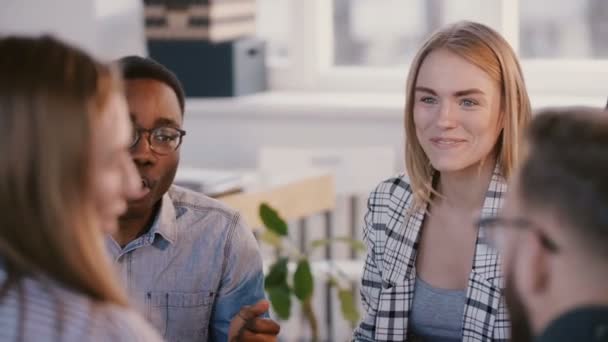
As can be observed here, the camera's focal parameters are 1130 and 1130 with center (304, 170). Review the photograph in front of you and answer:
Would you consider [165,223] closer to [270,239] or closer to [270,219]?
[270,219]

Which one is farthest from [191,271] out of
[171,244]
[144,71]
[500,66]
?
[500,66]

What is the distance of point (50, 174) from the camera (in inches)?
43.8

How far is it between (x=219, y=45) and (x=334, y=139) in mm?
498

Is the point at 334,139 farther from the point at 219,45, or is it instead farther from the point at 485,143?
the point at 485,143

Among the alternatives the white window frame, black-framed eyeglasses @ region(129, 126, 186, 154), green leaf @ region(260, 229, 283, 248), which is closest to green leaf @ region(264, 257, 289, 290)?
green leaf @ region(260, 229, 283, 248)

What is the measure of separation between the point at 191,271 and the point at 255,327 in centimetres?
22

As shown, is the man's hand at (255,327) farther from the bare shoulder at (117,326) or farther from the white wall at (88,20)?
the white wall at (88,20)

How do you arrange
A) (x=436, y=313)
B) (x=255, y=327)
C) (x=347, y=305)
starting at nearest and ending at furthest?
(x=255, y=327)
(x=436, y=313)
(x=347, y=305)

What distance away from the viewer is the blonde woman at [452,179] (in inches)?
82.7

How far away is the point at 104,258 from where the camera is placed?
116 cm

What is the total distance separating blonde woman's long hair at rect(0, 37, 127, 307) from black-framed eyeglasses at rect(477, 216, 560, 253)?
0.39m

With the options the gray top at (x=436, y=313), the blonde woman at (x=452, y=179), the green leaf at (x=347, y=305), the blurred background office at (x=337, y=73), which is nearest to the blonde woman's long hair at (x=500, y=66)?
the blonde woman at (x=452, y=179)

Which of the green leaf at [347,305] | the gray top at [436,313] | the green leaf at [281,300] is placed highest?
the gray top at [436,313]

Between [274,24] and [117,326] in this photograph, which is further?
[274,24]
